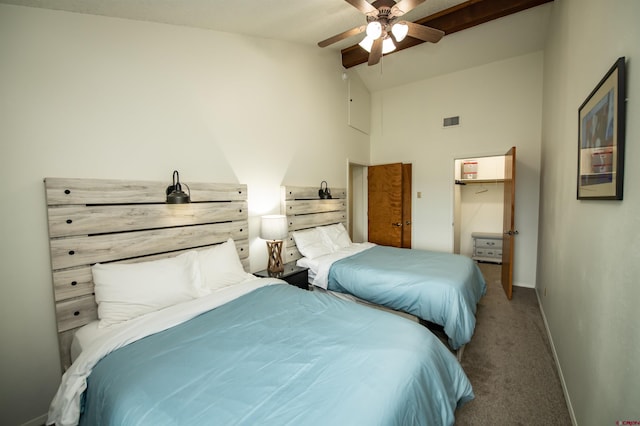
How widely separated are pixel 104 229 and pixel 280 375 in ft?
5.31

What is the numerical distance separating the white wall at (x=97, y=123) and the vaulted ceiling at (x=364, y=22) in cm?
13

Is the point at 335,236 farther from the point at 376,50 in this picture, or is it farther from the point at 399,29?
the point at 399,29

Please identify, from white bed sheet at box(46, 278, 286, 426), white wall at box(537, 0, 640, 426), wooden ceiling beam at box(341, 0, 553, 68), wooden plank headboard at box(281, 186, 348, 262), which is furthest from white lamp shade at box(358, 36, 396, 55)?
white bed sheet at box(46, 278, 286, 426)

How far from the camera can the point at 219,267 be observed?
2230mm

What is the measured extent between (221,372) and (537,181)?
15.3ft

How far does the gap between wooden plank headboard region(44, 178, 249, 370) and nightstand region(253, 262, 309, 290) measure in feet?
2.31

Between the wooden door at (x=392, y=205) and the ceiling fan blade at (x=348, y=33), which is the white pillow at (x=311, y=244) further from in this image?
the ceiling fan blade at (x=348, y=33)

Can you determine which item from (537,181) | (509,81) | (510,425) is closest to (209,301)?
(510,425)

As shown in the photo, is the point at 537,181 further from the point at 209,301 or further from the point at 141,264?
the point at 141,264

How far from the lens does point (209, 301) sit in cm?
185

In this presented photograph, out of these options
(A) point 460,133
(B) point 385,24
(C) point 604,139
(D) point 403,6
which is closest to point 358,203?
(A) point 460,133

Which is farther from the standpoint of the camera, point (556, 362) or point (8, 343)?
point (556, 362)

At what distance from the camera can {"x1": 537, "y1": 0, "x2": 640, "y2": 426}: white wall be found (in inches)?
39.7

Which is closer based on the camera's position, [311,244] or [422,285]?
[422,285]
